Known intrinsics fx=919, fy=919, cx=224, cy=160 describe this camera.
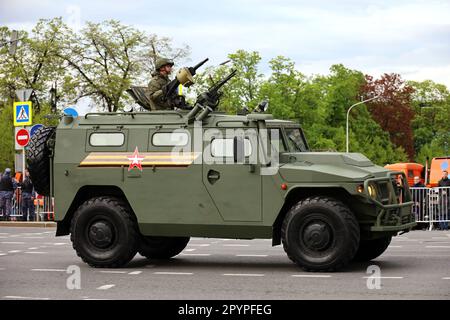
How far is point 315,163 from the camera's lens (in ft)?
43.9

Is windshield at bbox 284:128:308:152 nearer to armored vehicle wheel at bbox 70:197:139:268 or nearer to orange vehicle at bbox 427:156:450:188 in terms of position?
armored vehicle wheel at bbox 70:197:139:268

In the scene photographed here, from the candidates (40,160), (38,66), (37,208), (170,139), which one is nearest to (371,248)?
(170,139)

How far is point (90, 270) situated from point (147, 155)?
76.8 inches

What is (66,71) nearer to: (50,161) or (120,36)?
(120,36)

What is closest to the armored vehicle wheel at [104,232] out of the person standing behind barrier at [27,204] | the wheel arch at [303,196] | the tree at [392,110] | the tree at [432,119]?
the wheel arch at [303,196]

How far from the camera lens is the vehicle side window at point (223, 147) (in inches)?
532

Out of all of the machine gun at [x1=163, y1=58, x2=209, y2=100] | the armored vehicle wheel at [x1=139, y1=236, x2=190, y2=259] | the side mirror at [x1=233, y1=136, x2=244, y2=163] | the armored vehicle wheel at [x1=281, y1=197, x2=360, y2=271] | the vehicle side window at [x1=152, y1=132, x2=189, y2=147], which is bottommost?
the armored vehicle wheel at [x1=139, y1=236, x2=190, y2=259]

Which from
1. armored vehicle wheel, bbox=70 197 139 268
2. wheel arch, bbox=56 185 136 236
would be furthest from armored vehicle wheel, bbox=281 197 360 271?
wheel arch, bbox=56 185 136 236

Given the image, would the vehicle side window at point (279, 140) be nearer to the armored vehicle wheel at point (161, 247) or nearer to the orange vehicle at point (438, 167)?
the armored vehicle wheel at point (161, 247)

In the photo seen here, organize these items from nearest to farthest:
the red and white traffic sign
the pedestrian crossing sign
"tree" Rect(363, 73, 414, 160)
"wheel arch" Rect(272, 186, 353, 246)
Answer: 1. "wheel arch" Rect(272, 186, 353, 246)
2. the red and white traffic sign
3. the pedestrian crossing sign
4. "tree" Rect(363, 73, 414, 160)

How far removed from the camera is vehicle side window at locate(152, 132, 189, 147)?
1379 centimetres

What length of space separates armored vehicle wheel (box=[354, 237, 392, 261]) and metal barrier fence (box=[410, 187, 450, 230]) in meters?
11.8

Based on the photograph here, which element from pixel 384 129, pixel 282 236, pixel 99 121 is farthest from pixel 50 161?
pixel 384 129

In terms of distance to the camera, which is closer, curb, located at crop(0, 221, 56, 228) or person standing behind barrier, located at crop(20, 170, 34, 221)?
curb, located at crop(0, 221, 56, 228)
